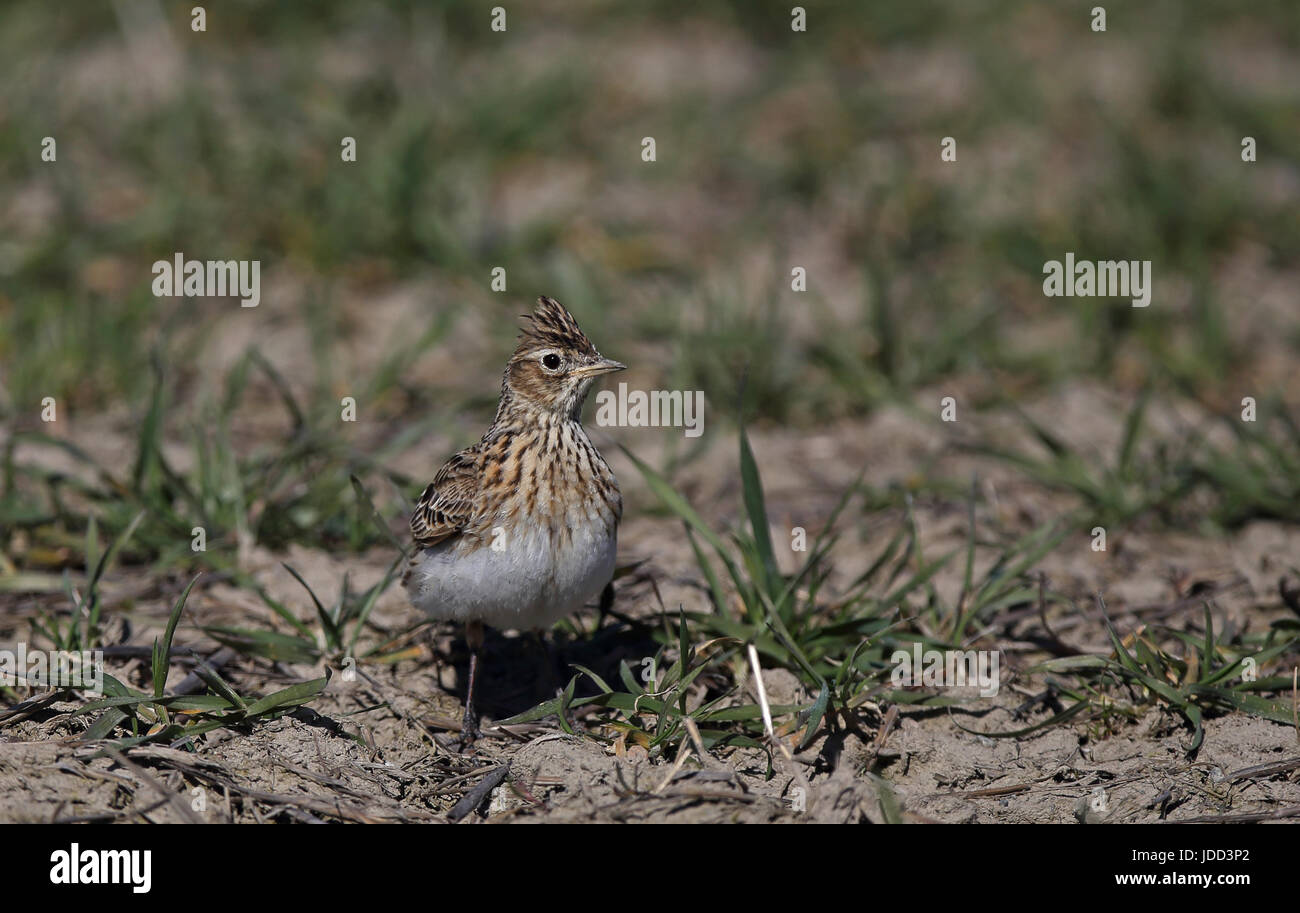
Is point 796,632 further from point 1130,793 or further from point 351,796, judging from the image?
point 351,796

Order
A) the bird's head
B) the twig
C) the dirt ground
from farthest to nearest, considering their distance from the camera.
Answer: the bird's head < the twig < the dirt ground

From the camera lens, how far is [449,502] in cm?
498

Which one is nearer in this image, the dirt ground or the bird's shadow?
the dirt ground

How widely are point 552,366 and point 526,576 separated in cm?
89

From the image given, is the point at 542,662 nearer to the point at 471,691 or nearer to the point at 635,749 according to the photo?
the point at 471,691

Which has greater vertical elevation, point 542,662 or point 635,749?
point 542,662

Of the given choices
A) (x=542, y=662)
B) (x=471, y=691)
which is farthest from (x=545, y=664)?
(x=471, y=691)

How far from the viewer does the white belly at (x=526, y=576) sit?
4.68 meters

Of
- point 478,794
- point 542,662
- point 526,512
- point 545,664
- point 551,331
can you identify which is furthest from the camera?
point 542,662

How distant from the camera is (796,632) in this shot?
5.26 metres

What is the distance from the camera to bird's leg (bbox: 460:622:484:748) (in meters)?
4.90

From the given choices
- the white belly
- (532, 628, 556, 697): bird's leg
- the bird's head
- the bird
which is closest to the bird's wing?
the bird

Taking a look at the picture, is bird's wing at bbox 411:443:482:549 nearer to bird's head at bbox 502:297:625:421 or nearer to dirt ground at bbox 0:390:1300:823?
bird's head at bbox 502:297:625:421

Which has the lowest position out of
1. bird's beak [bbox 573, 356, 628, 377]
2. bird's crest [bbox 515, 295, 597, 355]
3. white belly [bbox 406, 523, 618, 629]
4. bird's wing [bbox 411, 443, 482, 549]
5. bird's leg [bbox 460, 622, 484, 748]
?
bird's leg [bbox 460, 622, 484, 748]
